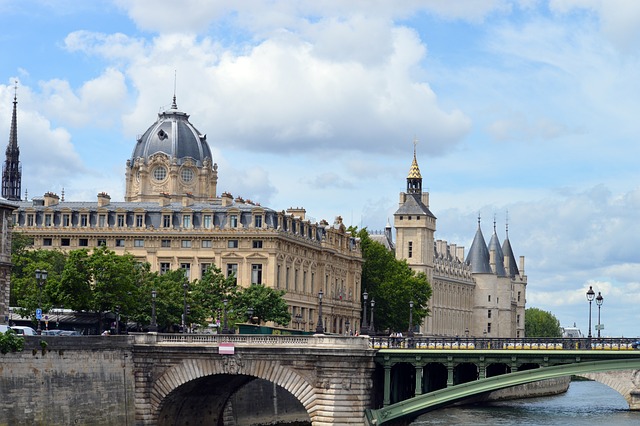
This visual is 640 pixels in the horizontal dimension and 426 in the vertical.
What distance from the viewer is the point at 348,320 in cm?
15888

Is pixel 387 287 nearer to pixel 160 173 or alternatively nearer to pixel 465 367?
pixel 160 173

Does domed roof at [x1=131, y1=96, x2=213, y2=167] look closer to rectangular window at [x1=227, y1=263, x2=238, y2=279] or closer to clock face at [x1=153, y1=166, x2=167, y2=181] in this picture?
clock face at [x1=153, y1=166, x2=167, y2=181]

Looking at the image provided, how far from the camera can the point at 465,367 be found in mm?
82188

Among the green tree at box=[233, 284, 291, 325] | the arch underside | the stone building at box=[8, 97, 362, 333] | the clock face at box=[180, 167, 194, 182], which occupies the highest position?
the clock face at box=[180, 167, 194, 182]

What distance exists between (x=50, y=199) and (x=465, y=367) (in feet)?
205

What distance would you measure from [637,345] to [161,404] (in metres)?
25.0

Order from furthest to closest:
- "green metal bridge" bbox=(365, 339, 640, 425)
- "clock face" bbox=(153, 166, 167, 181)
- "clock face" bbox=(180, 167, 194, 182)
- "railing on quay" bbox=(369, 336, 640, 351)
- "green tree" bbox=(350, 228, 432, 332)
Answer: "green tree" bbox=(350, 228, 432, 332) < "clock face" bbox=(180, 167, 194, 182) < "clock face" bbox=(153, 166, 167, 181) < "railing on quay" bbox=(369, 336, 640, 351) < "green metal bridge" bbox=(365, 339, 640, 425)

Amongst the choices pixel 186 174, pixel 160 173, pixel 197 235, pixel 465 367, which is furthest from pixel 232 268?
pixel 465 367

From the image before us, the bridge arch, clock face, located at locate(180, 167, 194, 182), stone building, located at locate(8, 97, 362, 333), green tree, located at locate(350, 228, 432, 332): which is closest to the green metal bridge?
the bridge arch

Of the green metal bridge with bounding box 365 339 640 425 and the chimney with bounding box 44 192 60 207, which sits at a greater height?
the chimney with bounding box 44 192 60 207

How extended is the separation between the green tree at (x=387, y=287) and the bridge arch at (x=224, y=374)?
8669 cm

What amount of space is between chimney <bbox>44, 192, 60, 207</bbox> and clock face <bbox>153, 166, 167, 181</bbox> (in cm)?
1541

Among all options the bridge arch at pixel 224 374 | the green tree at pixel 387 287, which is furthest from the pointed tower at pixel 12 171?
the bridge arch at pixel 224 374

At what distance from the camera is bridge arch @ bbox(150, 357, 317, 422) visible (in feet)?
260
